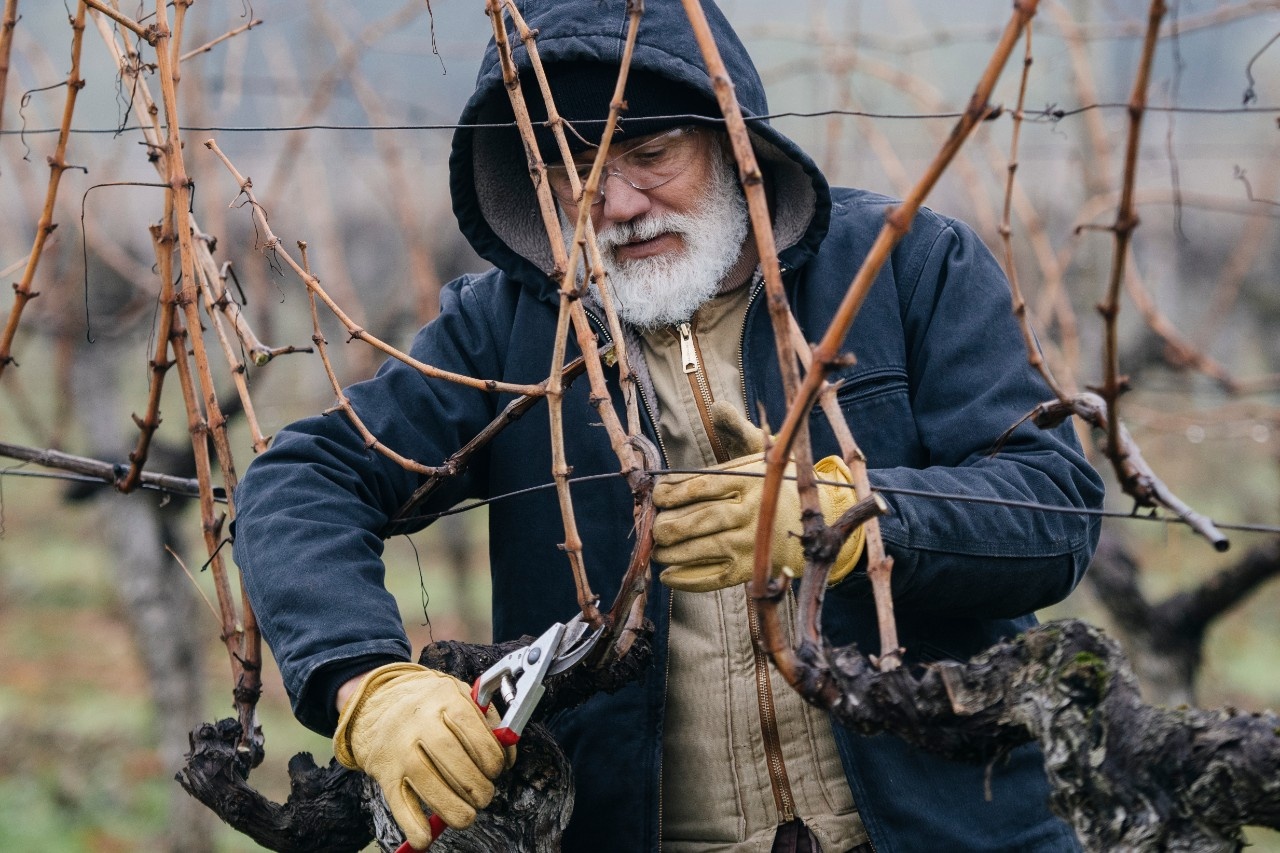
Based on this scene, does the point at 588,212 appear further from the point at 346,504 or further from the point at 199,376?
the point at 199,376

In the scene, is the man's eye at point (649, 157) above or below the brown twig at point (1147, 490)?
above

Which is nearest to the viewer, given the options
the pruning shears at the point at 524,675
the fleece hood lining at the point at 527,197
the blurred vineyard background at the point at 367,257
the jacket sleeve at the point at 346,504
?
the pruning shears at the point at 524,675

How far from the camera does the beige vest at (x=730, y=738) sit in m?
2.18

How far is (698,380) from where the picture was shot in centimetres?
233

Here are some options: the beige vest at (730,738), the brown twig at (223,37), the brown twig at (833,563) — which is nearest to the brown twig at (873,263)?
the brown twig at (833,563)

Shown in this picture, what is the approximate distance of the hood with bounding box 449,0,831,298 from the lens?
7.72ft

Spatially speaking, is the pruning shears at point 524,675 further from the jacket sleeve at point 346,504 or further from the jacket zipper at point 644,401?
the jacket zipper at point 644,401

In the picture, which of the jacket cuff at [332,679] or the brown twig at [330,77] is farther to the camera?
the brown twig at [330,77]

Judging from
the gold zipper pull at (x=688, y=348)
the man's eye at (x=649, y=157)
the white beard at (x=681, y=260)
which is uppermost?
the man's eye at (x=649, y=157)

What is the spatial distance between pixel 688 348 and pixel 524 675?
0.73m

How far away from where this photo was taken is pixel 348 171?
31.7 ft

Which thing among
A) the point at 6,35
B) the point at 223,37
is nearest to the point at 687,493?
the point at 223,37

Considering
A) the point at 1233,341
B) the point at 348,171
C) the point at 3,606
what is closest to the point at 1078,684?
the point at 348,171

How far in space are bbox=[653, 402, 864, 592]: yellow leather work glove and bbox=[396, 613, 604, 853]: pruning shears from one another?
0.55 feet
